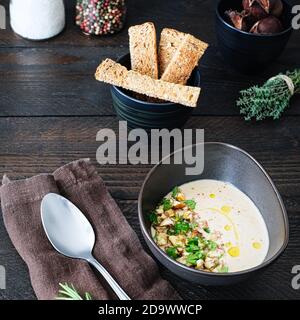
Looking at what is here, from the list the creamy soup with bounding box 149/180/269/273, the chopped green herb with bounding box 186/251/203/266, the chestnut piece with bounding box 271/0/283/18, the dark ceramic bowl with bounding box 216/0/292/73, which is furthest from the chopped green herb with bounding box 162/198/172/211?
the chestnut piece with bounding box 271/0/283/18

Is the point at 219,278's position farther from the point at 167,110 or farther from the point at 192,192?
the point at 167,110

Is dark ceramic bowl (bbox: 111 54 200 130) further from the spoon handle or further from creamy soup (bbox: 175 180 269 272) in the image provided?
the spoon handle

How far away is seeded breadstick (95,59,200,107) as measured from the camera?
108cm

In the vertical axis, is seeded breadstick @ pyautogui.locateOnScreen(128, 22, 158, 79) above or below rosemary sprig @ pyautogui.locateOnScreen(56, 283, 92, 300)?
above

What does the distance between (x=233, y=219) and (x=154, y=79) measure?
286mm

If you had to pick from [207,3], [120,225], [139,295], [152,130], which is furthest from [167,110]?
[207,3]

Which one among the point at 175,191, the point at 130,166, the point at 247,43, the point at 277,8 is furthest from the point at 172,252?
the point at 277,8

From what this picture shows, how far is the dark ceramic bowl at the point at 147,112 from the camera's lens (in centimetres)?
109

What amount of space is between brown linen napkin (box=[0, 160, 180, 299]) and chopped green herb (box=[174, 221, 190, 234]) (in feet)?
0.21

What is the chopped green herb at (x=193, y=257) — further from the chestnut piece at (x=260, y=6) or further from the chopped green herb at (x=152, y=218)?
the chestnut piece at (x=260, y=6)

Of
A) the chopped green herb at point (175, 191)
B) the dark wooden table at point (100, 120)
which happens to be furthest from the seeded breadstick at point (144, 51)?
the chopped green herb at point (175, 191)

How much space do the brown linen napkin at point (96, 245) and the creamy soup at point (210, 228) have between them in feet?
0.18

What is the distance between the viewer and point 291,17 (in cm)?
130

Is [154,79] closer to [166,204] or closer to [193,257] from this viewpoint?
[166,204]
